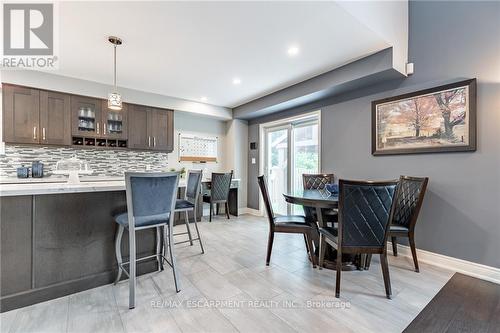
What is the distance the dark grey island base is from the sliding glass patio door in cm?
316

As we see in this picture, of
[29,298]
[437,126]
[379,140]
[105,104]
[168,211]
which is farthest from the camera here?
[105,104]

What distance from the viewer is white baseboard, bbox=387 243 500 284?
7.16 feet

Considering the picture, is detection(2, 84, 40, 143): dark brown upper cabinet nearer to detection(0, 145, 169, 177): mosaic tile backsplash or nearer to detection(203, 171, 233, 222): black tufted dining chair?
detection(0, 145, 169, 177): mosaic tile backsplash

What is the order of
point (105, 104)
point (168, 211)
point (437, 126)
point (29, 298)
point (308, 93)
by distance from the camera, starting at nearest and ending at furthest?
1. point (29, 298)
2. point (168, 211)
3. point (437, 126)
4. point (308, 93)
5. point (105, 104)

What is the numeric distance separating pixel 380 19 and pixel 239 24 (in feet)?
4.85

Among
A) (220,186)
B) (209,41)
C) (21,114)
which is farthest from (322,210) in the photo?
(21,114)

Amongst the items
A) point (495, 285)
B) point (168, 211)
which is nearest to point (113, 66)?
point (168, 211)

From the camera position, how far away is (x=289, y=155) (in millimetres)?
4527

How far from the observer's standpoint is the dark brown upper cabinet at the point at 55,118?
11.1ft

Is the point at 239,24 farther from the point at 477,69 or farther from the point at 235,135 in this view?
the point at 235,135

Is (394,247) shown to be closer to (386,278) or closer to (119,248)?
(386,278)

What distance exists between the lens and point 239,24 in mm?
2197

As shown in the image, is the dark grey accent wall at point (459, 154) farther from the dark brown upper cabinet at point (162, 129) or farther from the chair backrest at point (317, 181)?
the dark brown upper cabinet at point (162, 129)

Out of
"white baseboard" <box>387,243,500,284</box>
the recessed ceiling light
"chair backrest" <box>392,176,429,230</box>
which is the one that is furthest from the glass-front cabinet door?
"white baseboard" <box>387,243,500,284</box>
